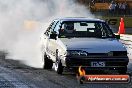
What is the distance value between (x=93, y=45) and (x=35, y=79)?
5.11 ft

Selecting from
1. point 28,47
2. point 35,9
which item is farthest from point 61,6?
point 28,47

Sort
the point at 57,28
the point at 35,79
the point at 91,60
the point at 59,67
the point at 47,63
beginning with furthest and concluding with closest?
1. the point at 47,63
2. the point at 57,28
3. the point at 59,67
4. the point at 91,60
5. the point at 35,79

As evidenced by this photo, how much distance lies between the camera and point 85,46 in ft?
39.8

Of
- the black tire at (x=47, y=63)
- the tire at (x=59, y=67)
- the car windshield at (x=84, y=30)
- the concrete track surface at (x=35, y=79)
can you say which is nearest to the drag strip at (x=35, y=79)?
the concrete track surface at (x=35, y=79)

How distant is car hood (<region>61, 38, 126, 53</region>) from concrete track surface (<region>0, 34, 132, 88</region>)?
0.74 meters

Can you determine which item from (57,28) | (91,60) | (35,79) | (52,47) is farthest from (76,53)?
(57,28)

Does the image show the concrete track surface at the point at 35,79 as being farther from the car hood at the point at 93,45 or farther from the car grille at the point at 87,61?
the car hood at the point at 93,45

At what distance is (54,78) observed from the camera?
12.0 m

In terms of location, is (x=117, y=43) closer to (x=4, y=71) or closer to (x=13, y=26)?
(x=4, y=71)

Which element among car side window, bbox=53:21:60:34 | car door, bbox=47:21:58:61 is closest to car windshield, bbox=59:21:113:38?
car side window, bbox=53:21:60:34

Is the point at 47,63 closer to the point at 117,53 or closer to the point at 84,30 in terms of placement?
the point at 84,30

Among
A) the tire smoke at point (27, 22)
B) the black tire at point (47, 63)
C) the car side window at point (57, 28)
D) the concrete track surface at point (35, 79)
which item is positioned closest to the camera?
the concrete track surface at point (35, 79)

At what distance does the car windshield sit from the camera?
43.7ft

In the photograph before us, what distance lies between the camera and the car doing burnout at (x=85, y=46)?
473 inches
